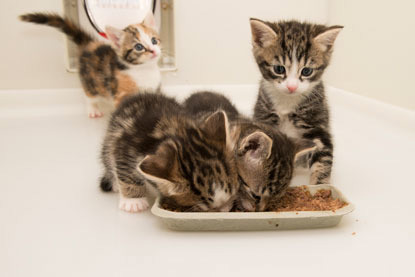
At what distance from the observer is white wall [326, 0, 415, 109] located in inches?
93.0

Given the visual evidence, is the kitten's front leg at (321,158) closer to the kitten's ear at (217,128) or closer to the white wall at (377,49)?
the kitten's ear at (217,128)

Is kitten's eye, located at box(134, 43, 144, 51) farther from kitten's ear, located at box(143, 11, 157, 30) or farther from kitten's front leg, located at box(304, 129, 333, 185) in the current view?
kitten's front leg, located at box(304, 129, 333, 185)

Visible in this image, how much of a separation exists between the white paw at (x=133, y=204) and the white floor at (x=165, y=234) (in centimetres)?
3

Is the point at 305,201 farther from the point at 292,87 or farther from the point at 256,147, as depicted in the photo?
the point at 292,87

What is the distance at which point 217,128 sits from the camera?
1251mm

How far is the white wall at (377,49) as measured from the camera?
236 centimetres

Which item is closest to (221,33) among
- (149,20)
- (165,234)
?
(149,20)

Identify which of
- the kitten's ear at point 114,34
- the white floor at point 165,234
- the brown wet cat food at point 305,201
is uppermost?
the kitten's ear at point 114,34

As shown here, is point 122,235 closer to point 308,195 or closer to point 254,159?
point 254,159

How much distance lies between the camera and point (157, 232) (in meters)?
1.32

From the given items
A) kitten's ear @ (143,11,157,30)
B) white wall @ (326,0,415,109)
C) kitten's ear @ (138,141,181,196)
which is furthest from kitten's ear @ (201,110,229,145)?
kitten's ear @ (143,11,157,30)

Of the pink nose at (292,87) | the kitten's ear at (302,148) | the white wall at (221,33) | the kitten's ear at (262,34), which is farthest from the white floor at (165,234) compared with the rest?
the white wall at (221,33)

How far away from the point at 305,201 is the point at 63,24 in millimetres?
2338

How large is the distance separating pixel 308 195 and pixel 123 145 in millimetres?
762
